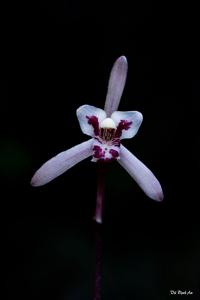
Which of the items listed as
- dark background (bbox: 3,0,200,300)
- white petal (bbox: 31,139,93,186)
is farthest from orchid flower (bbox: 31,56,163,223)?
dark background (bbox: 3,0,200,300)

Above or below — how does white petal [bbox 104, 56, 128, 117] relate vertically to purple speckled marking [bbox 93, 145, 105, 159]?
above

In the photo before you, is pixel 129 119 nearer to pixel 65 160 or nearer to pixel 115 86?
pixel 115 86

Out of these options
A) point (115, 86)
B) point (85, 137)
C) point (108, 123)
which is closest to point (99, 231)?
point (108, 123)

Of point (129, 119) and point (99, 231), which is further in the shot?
point (129, 119)

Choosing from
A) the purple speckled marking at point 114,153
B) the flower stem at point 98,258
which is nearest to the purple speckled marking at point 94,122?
the purple speckled marking at point 114,153

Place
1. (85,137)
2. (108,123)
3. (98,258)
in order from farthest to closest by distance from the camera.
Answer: (85,137) → (108,123) → (98,258)

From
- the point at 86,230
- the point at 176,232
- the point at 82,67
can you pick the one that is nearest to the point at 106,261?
the point at 86,230

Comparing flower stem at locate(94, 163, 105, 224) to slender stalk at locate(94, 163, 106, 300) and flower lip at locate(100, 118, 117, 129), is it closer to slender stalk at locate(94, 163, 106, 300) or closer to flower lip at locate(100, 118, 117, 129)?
slender stalk at locate(94, 163, 106, 300)

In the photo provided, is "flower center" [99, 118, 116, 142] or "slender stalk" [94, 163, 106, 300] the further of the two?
"flower center" [99, 118, 116, 142]
